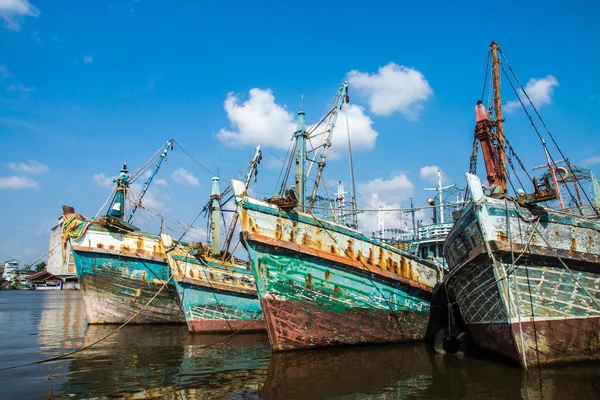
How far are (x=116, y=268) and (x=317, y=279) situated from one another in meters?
11.7

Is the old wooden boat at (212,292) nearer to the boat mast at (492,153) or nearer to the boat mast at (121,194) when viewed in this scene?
the boat mast at (121,194)

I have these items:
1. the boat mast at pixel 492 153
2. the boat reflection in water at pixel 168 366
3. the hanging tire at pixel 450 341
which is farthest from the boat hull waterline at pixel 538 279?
the boat reflection in water at pixel 168 366

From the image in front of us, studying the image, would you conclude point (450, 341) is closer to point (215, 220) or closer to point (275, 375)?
point (275, 375)

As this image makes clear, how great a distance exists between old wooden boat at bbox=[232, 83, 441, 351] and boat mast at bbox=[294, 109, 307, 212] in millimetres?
2947

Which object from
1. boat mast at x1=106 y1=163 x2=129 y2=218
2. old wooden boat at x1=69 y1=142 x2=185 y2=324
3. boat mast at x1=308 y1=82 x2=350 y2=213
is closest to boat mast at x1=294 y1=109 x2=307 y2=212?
boat mast at x1=308 y1=82 x2=350 y2=213

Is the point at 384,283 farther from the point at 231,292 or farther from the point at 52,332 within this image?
the point at 52,332

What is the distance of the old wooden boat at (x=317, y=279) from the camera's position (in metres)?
10.6

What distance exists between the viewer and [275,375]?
844 centimetres

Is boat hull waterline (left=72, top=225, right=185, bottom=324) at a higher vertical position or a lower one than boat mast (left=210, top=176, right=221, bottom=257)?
lower

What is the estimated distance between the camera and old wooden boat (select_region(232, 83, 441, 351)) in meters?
10.6

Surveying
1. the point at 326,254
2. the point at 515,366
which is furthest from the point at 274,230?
the point at 515,366

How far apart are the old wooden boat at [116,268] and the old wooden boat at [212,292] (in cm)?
290

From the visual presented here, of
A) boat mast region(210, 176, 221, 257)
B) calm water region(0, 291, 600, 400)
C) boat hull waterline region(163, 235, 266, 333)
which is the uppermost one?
boat mast region(210, 176, 221, 257)

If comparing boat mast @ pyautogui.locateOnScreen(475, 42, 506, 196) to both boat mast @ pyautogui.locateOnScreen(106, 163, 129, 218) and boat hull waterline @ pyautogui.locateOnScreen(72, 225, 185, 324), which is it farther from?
boat mast @ pyautogui.locateOnScreen(106, 163, 129, 218)
